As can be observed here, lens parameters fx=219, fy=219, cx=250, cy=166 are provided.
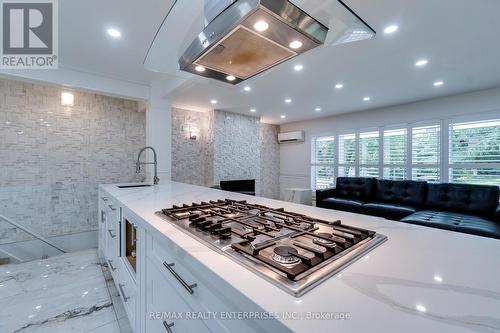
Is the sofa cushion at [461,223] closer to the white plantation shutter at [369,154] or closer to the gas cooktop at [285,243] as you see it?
the white plantation shutter at [369,154]

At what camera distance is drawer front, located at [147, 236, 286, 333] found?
51 centimetres

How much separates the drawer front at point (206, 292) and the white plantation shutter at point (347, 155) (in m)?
5.08

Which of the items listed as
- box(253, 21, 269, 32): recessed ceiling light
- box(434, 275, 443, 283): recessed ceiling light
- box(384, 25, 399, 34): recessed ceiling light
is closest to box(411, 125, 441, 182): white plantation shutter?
box(384, 25, 399, 34): recessed ceiling light

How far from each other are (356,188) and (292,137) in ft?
7.73

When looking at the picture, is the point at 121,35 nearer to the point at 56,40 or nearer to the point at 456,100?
the point at 56,40

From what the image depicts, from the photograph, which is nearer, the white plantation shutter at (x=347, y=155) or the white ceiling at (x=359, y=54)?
the white ceiling at (x=359, y=54)

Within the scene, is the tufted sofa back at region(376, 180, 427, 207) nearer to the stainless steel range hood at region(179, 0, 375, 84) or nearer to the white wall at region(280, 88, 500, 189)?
the white wall at region(280, 88, 500, 189)

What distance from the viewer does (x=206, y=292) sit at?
670 mm

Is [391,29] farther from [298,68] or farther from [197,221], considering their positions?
[197,221]

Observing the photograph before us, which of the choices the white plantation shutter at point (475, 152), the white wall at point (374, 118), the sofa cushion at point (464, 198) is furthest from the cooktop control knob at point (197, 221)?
the white wall at point (374, 118)

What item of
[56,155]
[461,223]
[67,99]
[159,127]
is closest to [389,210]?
[461,223]

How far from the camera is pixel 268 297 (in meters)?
0.48

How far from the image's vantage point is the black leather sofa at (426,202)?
2590 millimetres

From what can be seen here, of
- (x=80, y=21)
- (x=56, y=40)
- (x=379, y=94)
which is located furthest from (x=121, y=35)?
(x=379, y=94)
